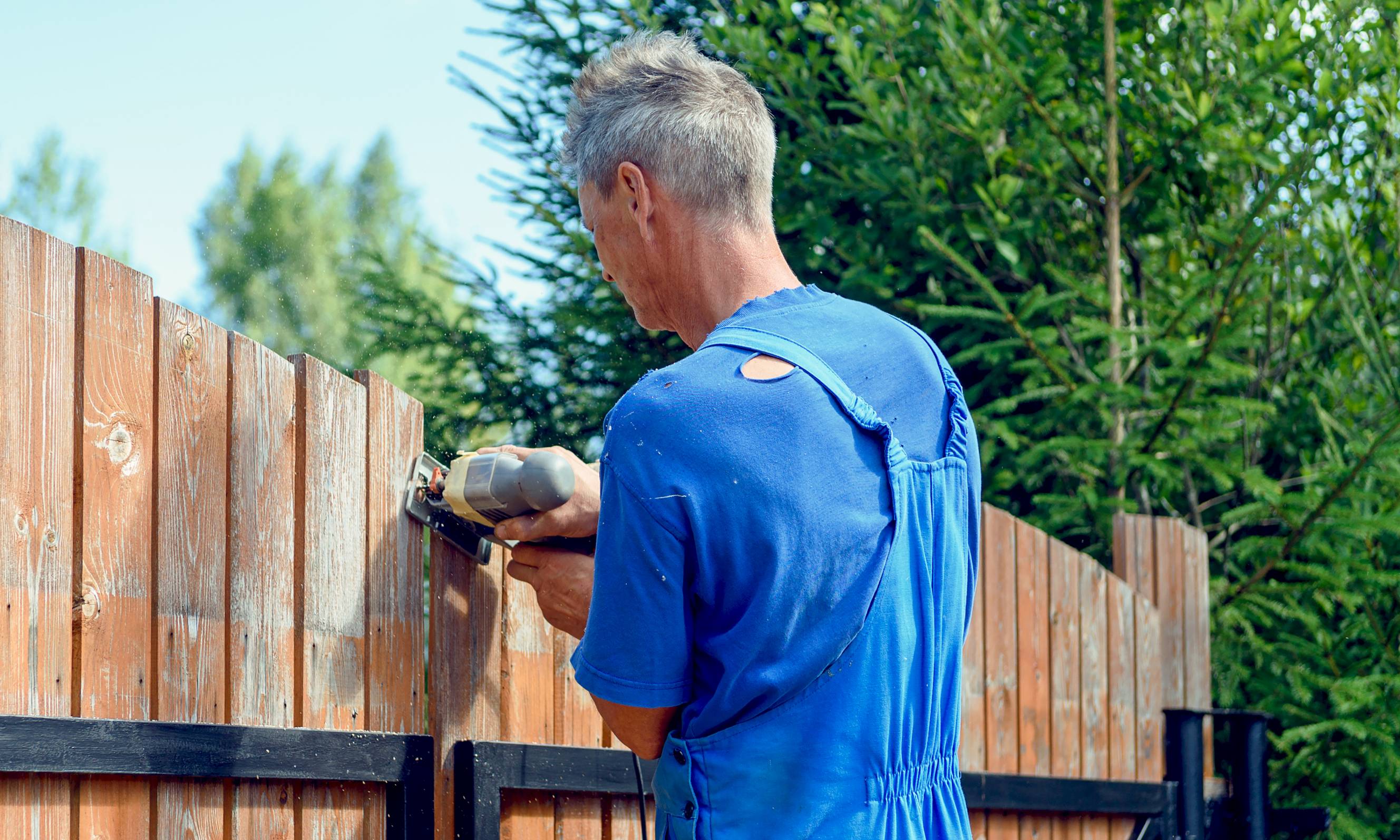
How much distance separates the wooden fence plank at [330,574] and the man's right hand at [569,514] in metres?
0.34

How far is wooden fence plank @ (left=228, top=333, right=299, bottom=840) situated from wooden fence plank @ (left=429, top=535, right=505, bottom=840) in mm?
298

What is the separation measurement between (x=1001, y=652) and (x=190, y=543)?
255cm

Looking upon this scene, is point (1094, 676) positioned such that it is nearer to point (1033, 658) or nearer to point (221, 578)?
point (1033, 658)

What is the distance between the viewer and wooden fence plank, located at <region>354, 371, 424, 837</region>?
2.34 metres

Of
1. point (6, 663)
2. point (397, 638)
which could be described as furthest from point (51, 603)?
point (397, 638)

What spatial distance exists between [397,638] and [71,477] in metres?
0.72

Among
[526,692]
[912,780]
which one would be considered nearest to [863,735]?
[912,780]

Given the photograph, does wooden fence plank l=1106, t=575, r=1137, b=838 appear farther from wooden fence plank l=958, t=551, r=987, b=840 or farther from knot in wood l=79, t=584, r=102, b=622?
knot in wood l=79, t=584, r=102, b=622

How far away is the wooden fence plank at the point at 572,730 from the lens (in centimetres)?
265

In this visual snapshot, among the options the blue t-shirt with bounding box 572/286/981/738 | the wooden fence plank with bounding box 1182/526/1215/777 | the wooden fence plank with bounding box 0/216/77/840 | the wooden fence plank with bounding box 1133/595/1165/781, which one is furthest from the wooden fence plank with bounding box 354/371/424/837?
the wooden fence plank with bounding box 1182/526/1215/777

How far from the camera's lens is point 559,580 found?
7.04 feet

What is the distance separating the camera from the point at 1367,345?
15.8 ft

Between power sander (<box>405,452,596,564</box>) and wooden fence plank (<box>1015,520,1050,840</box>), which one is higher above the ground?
power sander (<box>405,452,596,564</box>)

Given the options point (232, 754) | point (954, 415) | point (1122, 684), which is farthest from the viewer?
point (1122, 684)
